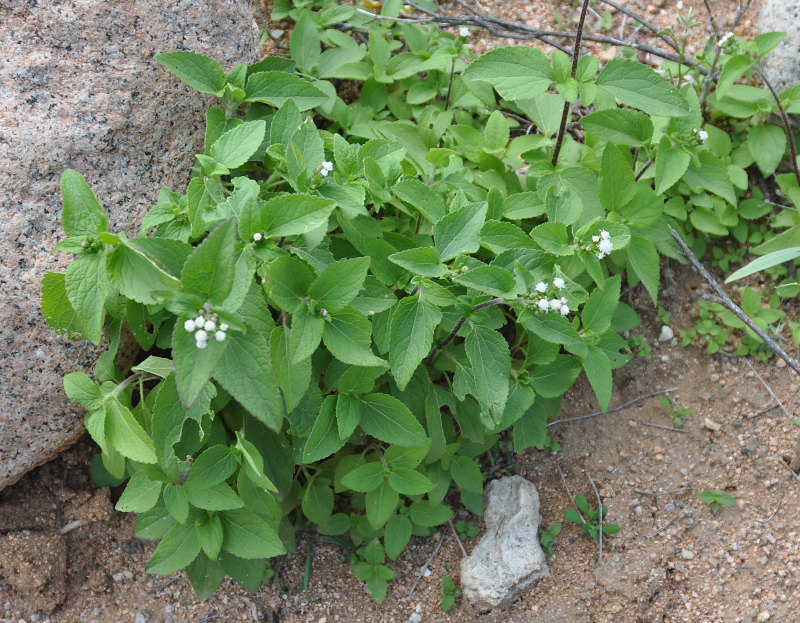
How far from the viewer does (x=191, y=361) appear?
2014mm

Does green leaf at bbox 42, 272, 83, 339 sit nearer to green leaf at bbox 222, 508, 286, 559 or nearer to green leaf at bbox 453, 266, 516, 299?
Answer: green leaf at bbox 222, 508, 286, 559

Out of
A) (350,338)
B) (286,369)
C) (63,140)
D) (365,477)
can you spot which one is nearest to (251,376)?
(286,369)

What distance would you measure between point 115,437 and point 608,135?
239 cm

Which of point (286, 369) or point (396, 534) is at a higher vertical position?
point (286, 369)

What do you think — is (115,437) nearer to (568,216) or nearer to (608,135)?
(568,216)

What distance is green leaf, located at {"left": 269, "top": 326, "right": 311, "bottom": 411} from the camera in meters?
2.36

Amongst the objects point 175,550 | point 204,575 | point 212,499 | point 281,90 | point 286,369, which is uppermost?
point 281,90

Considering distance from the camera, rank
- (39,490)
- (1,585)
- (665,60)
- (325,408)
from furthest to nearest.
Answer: (665,60) < (39,490) < (1,585) < (325,408)

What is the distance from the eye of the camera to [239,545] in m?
2.79

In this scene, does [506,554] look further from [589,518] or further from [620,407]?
[620,407]

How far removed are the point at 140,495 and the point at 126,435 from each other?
15.2 inches

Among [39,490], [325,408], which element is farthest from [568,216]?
[39,490]

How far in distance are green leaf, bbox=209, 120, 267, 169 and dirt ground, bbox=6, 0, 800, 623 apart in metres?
1.61

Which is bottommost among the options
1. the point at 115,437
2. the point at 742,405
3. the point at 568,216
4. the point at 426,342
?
the point at 742,405
